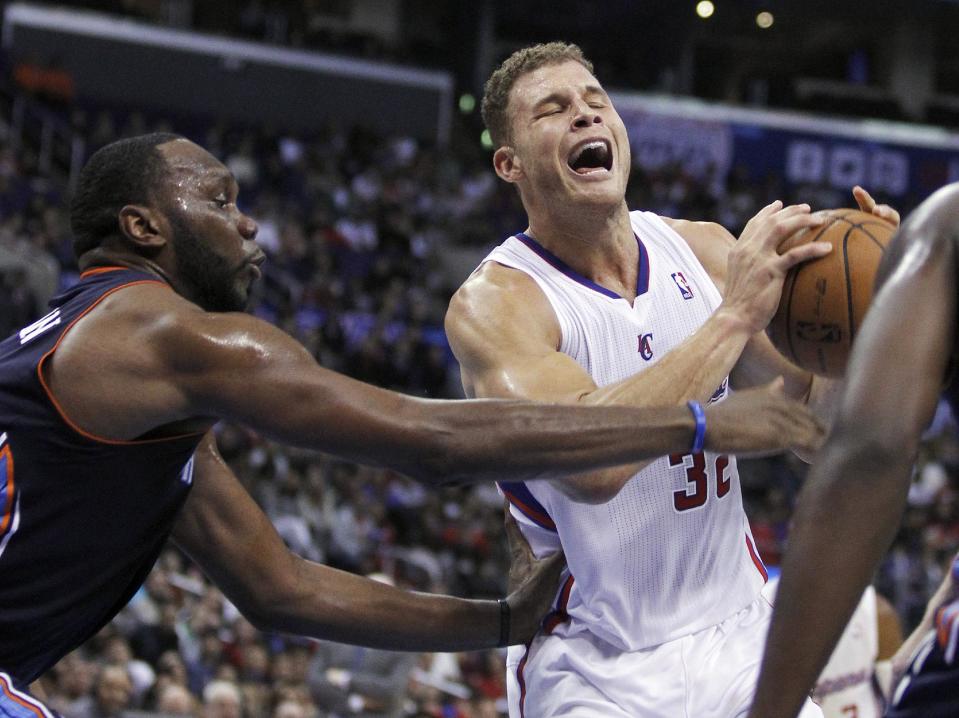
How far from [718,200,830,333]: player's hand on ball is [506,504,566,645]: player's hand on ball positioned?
3.37 ft

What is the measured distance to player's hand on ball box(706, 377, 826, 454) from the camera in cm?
271

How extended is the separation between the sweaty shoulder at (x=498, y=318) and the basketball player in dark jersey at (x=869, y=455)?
5.86 ft

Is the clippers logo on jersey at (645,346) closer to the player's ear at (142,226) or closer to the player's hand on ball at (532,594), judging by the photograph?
the player's hand on ball at (532,594)

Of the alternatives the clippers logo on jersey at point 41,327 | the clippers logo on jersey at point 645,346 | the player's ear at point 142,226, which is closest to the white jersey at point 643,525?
the clippers logo on jersey at point 645,346

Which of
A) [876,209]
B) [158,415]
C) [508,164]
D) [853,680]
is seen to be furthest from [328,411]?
[853,680]

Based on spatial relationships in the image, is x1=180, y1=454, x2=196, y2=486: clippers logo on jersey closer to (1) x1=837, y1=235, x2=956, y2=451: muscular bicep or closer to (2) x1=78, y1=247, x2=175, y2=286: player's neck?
(2) x1=78, y1=247, x2=175, y2=286: player's neck

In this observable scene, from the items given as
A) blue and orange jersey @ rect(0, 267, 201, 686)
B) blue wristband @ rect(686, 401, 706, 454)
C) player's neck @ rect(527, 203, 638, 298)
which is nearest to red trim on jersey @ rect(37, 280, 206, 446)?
blue and orange jersey @ rect(0, 267, 201, 686)

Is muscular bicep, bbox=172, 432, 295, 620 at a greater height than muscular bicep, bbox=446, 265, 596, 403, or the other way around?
muscular bicep, bbox=446, 265, 596, 403

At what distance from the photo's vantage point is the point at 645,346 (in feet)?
12.7

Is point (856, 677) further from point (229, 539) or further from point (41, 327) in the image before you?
point (41, 327)

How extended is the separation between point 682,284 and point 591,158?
0.52m

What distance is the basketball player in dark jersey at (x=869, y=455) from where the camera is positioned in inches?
73.6

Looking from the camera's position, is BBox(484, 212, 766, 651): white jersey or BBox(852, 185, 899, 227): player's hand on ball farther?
BBox(484, 212, 766, 651): white jersey

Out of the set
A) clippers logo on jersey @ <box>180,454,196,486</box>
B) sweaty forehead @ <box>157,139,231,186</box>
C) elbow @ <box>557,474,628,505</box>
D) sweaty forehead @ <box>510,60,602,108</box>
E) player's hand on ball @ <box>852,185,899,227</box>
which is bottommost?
clippers logo on jersey @ <box>180,454,196,486</box>
